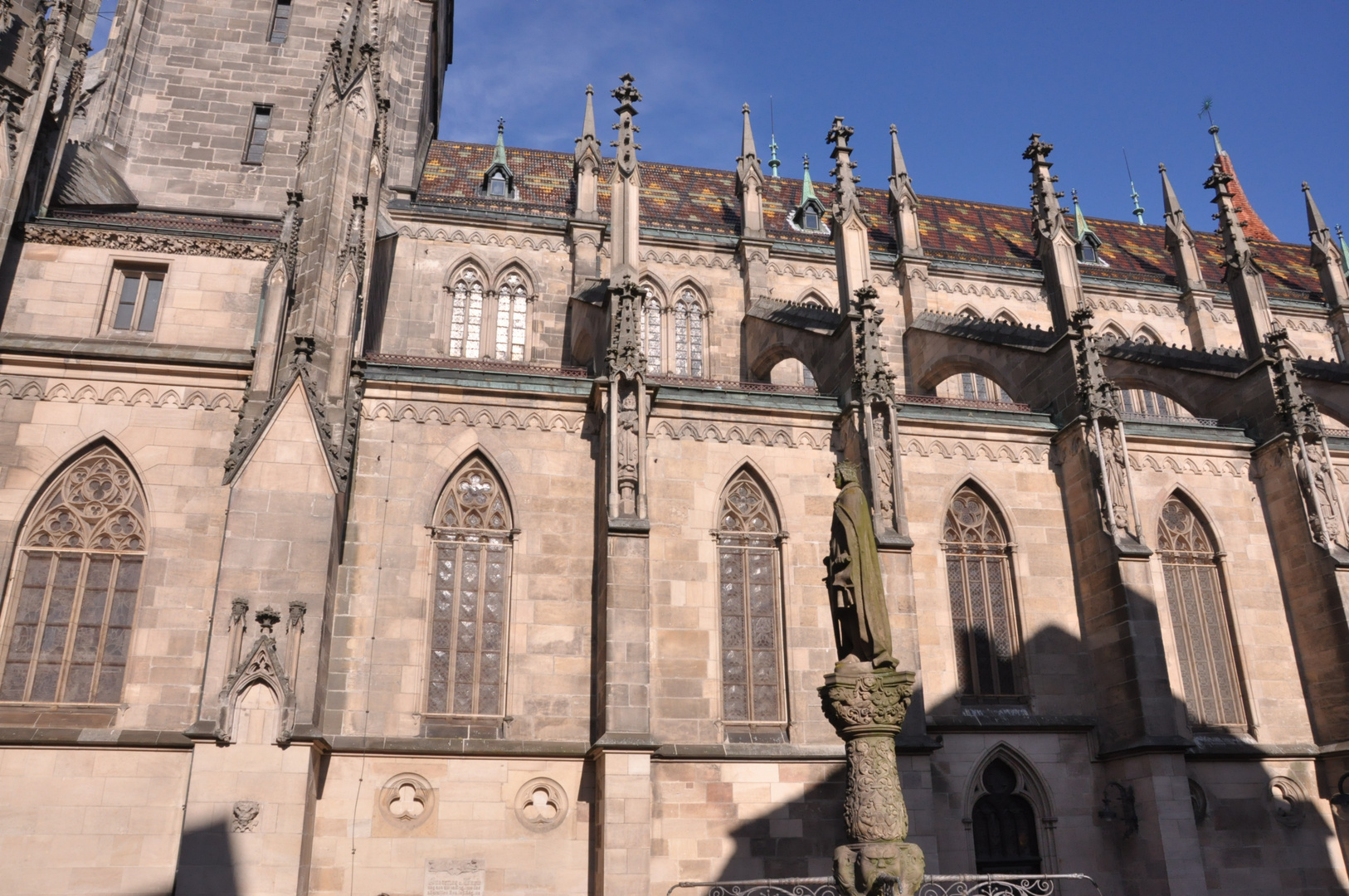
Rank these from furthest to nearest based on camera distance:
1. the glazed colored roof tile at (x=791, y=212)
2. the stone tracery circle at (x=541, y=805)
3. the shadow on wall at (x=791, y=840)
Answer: the glazed colored roof tile at (x=791, y=212) < the shadow on wall at (x=791, y=840) < the stone tracery circle at (x=541, y=805)

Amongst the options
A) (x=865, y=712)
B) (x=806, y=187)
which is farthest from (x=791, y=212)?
(x=865, y=712)

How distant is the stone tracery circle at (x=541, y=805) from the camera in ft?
45.0

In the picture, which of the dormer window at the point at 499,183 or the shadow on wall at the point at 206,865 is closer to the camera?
the shadow on wall at the point at 206,865

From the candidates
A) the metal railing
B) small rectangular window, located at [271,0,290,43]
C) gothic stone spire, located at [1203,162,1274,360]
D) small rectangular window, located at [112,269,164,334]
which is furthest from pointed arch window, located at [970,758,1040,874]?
small rectangular window, located at [271,0,290,43]

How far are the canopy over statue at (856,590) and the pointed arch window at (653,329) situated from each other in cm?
1434

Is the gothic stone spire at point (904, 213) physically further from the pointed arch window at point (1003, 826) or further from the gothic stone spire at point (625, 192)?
the pointed arch window at point (1003, 826)

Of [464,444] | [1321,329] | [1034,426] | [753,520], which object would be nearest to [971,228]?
[1321,329]

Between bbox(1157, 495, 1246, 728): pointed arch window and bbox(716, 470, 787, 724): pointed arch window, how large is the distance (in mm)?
6831

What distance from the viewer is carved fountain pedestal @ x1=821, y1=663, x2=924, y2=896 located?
7715 mm

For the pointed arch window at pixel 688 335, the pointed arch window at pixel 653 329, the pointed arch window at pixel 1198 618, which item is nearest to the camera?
the pointed arch window at pixel 1198 618

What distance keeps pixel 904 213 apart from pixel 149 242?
17018mm

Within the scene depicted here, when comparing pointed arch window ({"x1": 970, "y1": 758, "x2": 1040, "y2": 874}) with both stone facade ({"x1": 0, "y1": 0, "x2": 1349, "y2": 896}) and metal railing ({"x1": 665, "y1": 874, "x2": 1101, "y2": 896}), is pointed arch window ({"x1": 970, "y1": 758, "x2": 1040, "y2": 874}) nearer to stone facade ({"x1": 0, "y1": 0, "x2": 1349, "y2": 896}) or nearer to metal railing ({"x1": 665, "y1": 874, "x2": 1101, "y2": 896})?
stone facade ({"x1": 0, "y1": 0, "x2": 1349, "y2": 896})

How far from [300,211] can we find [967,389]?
15957mm

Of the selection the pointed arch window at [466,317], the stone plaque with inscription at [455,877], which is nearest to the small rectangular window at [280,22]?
the pointed arch window at [466,317]
